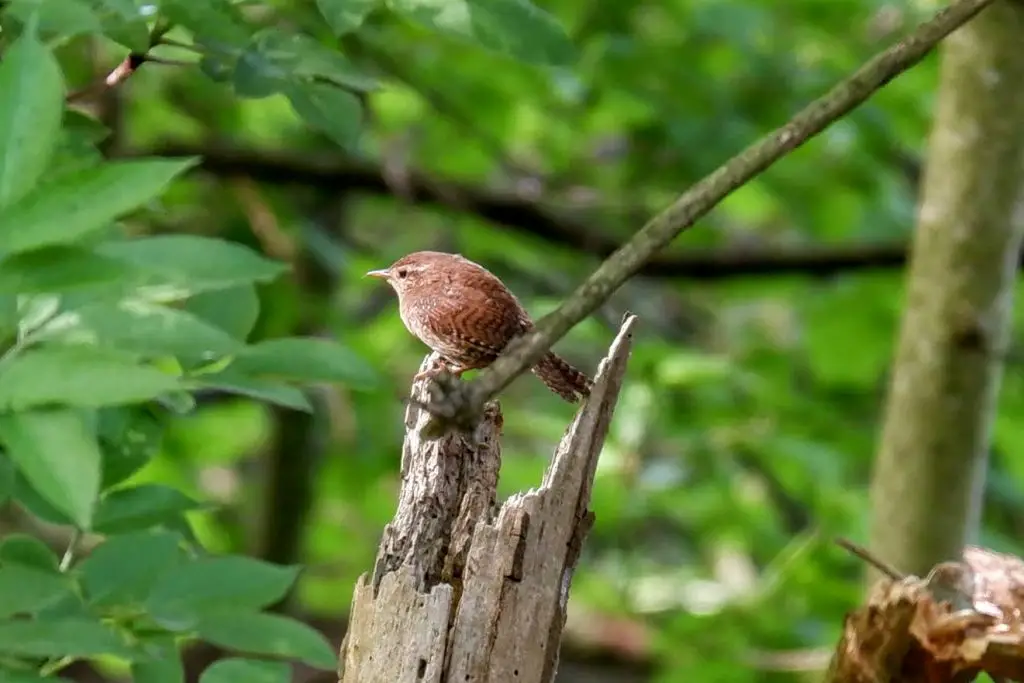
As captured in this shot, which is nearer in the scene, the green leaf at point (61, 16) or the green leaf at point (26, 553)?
the green leaf at point (61, 16)

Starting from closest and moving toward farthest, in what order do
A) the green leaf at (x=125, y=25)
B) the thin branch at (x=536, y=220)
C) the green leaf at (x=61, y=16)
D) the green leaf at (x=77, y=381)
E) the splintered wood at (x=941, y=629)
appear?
the green leaf at (x=77, y=381), the green leaf at (x=61, y=16), the green leaf at (x=125, y=25), the splintered wood at (x=941, y=629), the thin branch at (x=536, y=220)

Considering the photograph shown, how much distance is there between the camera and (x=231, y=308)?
5.01 feet

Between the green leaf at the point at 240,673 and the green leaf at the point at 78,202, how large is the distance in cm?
57

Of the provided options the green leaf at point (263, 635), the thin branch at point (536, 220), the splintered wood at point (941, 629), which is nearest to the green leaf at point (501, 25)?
the green leaf at point (263, 635)

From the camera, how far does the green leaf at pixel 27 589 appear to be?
114cm

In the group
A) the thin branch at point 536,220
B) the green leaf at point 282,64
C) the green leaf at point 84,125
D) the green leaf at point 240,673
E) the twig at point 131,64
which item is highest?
the thin branch at point 536,220

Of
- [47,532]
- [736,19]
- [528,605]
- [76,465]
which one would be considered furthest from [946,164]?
[47,532]

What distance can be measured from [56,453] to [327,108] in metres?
0.78

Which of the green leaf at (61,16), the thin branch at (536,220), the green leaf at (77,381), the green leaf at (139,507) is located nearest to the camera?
the green leaf at (77,381)

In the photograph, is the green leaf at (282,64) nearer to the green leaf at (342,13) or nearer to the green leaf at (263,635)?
the green leaf at (342,13)

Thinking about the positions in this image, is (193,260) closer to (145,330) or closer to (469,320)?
(145,330)

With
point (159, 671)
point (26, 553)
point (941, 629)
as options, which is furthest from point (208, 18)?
point (941, 629)

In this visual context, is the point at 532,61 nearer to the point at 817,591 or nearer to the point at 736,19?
the point at 736,19

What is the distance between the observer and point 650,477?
14.9ft
